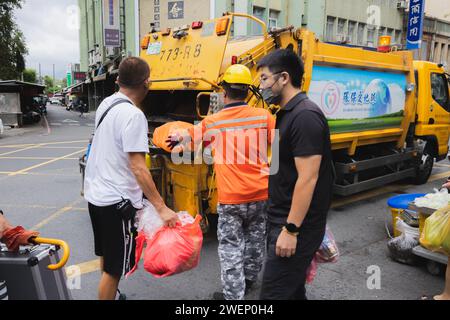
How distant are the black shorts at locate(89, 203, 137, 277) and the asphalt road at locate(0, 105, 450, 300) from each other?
880 mm

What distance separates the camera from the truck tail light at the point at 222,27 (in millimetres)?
4582

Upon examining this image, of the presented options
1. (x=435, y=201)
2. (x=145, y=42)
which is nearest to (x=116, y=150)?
(x=435, y=201)

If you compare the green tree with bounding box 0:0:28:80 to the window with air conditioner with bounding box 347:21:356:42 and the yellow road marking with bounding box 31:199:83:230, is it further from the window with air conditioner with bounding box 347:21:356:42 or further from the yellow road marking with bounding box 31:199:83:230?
the yellow road marking with bounding box 31:199:83:230

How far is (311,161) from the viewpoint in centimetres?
195

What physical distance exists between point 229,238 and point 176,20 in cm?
1841

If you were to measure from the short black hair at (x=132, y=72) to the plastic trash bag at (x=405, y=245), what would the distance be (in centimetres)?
311

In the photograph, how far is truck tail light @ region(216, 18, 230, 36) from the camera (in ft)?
15.0

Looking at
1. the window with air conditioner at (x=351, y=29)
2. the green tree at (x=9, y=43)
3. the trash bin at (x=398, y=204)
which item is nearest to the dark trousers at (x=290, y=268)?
the trash bin at (x=398, y=204)

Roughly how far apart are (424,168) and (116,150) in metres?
6.76

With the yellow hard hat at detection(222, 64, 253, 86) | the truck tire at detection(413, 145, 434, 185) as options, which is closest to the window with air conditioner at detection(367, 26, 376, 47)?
the truck tire at detection(413, 145, 434, 185)

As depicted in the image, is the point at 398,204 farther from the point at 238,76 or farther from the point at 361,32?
the point at 361,32

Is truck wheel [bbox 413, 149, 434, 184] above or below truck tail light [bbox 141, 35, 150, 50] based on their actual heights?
below
